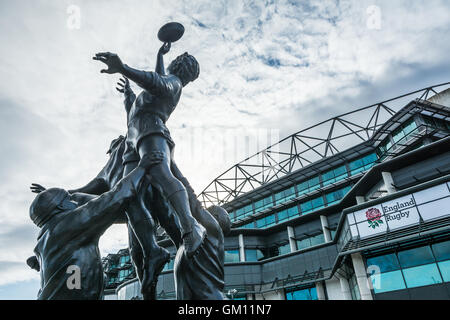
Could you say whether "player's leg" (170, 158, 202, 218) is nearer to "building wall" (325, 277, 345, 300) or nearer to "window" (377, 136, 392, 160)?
"building wall" (325, 277, 345, 300)

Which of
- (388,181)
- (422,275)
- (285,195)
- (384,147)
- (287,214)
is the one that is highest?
(384,147)

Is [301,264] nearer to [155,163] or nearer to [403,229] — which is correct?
[403,229]

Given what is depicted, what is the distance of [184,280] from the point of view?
3736mm

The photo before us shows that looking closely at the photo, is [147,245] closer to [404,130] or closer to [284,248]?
[404,130]

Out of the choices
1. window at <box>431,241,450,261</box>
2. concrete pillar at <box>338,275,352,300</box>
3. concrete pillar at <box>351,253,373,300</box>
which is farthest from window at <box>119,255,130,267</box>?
window at <box>431,241,450,261</box>

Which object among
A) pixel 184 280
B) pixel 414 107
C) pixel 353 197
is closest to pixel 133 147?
pixel 184 280

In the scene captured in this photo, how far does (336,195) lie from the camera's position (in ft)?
119

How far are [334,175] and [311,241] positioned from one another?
26.1 ft

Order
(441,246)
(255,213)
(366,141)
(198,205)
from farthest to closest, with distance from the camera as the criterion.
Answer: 1. (255,213)
2. (366,141)
3. (441,246)
4. (198,205)

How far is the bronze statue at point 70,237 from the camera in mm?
2957

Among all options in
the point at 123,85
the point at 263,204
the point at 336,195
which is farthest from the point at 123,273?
the point at 123,85

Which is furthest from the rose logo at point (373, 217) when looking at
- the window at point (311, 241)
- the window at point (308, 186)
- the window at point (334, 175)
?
the window at point (308, 186)
